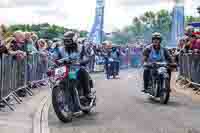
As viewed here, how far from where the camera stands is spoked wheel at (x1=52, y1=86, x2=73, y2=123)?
39.4ft

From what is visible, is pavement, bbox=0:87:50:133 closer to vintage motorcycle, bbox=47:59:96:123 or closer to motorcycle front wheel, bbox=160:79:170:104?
vintage motorcycle, bbox=47:59:96:123

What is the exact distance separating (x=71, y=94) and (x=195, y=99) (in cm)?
536

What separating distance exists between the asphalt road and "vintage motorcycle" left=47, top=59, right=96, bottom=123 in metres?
0.21

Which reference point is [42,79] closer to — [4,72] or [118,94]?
[118,94]

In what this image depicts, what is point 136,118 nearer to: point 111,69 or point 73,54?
point 73,54

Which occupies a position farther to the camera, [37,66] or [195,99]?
[37,66]

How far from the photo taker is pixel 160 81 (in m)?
16.1

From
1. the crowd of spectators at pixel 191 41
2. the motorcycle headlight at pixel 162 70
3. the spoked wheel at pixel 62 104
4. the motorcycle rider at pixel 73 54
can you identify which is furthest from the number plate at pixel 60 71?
the crowd of spectators at pixel 191 41

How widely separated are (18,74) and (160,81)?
13.5 feet

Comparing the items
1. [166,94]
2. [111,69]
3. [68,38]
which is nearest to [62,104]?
[68,38]

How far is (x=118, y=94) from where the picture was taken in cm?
1858

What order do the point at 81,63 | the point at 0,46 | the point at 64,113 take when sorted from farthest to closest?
the point at 0,46
the point at 81,63
the point at 64,113

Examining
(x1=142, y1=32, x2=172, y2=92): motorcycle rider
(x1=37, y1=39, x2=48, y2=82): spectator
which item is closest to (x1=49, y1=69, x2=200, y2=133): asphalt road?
(x1=142, y1=32, x2=172, y2=92): motorcycle rider

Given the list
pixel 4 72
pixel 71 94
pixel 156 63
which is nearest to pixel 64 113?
pixel 71 94
